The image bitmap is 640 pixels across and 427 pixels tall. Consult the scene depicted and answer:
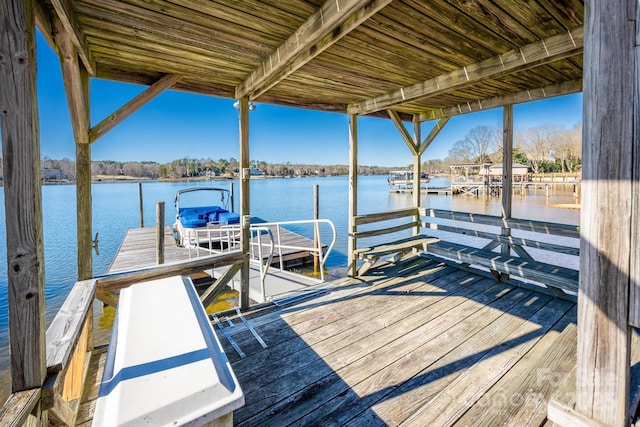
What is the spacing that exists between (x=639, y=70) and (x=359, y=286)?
11.1ft

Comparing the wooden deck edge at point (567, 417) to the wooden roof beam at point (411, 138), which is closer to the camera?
the wooden deck edge at point (567, 417)

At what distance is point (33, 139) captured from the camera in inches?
46.3

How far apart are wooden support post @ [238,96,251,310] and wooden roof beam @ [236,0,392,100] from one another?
1.54 ft

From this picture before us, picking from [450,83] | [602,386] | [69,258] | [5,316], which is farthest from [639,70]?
[69,258]

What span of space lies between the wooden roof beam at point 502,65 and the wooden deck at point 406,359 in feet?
6.58

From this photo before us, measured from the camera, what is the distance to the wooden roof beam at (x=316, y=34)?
1.66 metres

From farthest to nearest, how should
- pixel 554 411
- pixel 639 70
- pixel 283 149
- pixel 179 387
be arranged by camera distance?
pixel 283 149 < pixel 179 387 < pixel 554 411 < pixel 639 70

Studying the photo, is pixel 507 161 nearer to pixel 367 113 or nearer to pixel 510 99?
pixel 510 99

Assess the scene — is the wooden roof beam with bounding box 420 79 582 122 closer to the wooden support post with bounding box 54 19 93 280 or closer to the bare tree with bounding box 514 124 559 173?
the wooden support post with bounding box 54 19 93 280

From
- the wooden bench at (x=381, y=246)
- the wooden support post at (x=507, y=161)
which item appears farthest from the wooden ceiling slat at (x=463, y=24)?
the wooden bench at (x=381, y=246)

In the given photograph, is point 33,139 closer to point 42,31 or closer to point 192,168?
point 42,31

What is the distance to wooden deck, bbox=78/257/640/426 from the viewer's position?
1.81m

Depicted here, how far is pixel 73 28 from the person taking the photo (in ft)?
5.69

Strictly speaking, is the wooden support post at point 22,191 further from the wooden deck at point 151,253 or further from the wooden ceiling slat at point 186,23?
the wooden deck at point 151,253
